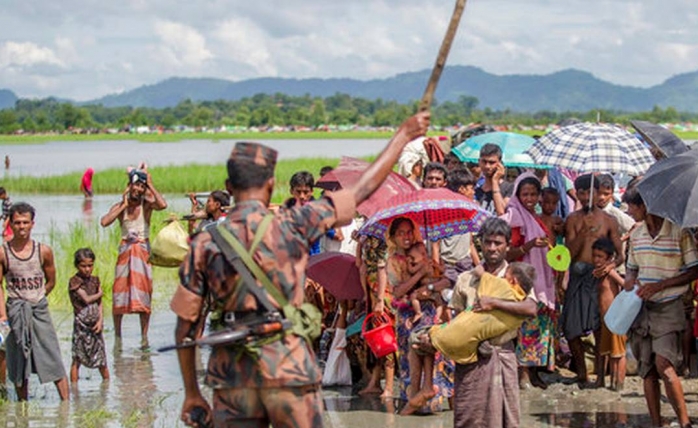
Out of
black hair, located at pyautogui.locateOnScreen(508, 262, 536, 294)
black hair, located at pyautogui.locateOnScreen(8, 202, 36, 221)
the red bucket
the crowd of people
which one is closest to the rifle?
the crowd of people

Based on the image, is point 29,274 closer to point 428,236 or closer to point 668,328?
point 428,236

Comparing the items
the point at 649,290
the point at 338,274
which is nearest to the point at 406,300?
the point at 338,274

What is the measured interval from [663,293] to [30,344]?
4383 millimetres

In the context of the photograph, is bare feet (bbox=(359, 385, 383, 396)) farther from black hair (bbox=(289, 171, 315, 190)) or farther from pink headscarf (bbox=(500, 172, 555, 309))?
black hair (bbox=(289, 171, 315, 190))

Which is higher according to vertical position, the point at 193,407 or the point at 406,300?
the point at 193,407

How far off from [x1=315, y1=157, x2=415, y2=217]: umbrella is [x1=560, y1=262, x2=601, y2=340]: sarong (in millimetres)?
1423

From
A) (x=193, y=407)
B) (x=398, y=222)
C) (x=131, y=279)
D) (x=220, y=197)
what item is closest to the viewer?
(x=193, y=407)

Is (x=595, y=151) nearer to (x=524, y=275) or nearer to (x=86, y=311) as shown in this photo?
(x=524, y=275)

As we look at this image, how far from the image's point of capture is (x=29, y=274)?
789 centimetres

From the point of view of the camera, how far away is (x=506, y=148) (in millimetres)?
10586

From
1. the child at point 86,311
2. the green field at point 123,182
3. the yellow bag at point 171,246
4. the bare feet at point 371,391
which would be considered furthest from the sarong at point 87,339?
the green field at point 123,182

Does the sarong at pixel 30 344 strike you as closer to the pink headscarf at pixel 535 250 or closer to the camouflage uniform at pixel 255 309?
the pink headscarf at pixel 535 250

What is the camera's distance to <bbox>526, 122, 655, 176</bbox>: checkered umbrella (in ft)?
27.5

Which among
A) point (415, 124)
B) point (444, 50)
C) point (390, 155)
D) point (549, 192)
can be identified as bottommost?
point (549, 192)
